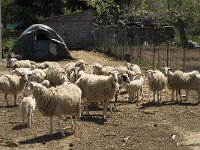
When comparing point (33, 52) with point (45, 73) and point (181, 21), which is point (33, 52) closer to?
point (45, 73)

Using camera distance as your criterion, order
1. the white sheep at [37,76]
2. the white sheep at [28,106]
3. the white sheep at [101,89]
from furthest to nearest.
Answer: the white sheep at [37,76]
the white sheep at [101,89]
the white sheep at [28,106]

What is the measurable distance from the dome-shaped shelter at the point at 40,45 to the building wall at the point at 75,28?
22.0 feet

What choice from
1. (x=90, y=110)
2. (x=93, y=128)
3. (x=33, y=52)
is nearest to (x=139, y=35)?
(x=33, y=52)

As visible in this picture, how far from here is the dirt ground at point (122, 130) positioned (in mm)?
9789

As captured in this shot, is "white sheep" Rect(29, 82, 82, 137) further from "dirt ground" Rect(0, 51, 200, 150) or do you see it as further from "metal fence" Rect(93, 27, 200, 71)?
"metal fence" Rect(93, 27, 200, 71)

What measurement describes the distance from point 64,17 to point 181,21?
919 centimetres

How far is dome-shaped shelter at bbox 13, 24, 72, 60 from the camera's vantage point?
26250 mm

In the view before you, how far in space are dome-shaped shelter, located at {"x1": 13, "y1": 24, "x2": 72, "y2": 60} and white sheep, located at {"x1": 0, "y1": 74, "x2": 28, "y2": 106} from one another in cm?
1222

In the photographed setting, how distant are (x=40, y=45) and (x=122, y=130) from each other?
54.3 ft

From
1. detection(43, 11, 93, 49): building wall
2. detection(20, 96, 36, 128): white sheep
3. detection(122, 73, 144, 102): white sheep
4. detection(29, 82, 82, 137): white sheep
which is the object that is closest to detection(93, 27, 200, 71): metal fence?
detection(43, 11, 93, 49): building wall

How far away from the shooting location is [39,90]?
1052 centimetres

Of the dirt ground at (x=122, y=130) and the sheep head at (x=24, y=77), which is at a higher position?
the sheep head at (x=24, y=77)

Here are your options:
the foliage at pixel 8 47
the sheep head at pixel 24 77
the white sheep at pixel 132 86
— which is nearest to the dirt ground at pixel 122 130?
the white sheep at pixel 132 86

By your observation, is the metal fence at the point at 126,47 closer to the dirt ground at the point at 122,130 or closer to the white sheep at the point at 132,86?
the white sheep at the point at 132,86
